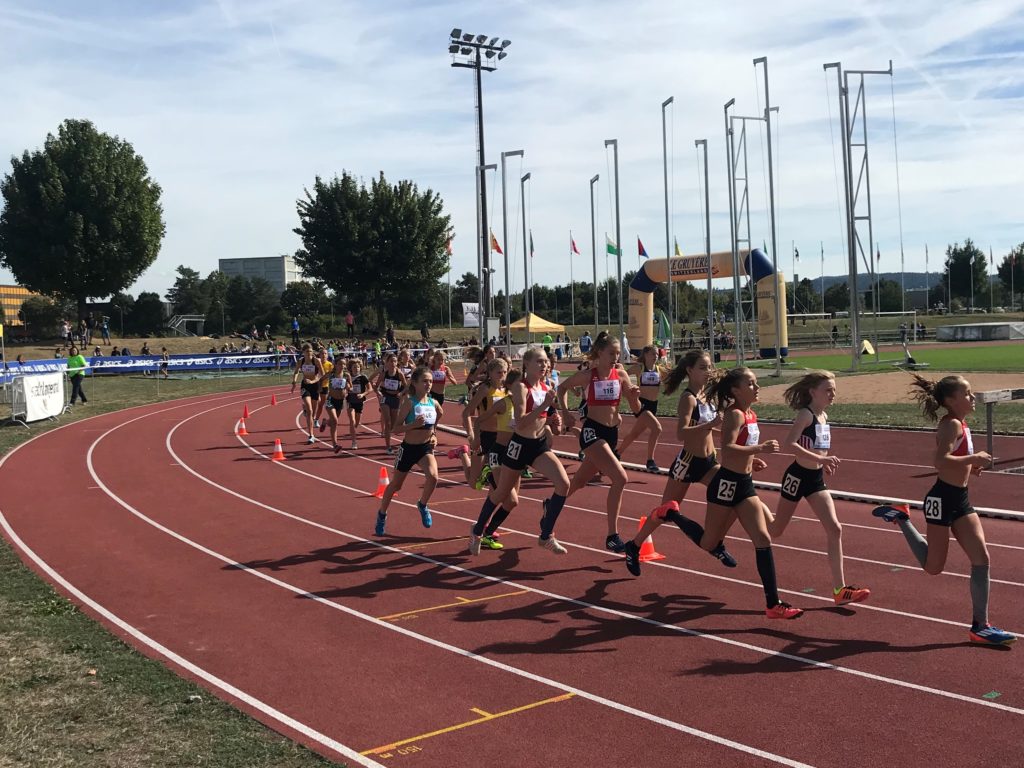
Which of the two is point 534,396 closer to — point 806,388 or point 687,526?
point 687,526

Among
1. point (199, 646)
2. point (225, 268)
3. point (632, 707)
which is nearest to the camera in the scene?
point (632, 707)

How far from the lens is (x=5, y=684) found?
6.63 m

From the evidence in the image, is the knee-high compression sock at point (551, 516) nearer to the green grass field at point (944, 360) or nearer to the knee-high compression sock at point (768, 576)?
the knee-high compression sock at point (768, 576)

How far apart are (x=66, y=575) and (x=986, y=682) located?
876cm

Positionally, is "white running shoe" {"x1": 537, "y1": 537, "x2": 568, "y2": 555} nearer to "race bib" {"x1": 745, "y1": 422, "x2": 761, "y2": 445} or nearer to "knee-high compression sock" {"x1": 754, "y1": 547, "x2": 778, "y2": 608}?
"knee-high compression sock" {"x1": 754, "y1": 547, "x2": 778, "y2": 608}

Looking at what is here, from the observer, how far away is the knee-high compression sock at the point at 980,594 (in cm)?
695

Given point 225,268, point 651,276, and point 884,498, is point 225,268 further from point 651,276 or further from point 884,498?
point 884,498

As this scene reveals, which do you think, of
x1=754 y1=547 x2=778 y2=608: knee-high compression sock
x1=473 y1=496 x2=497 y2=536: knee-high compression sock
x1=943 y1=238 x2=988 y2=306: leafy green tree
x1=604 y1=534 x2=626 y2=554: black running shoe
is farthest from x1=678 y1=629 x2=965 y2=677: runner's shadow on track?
x1=943 y1=238 x2=988 y2=306: leafy green tree

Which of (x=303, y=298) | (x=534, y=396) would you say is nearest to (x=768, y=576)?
(x=534, y=396)

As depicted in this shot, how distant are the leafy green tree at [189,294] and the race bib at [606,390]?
254 feet

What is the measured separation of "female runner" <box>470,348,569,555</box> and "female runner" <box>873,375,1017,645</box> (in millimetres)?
3408

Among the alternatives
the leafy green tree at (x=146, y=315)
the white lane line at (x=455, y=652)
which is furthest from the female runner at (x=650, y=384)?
the leafy green tree at (x=146, y=315)

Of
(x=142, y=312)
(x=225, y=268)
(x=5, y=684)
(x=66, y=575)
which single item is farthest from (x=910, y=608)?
(x=225, y=268)

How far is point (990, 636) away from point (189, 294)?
86515 millimetres
